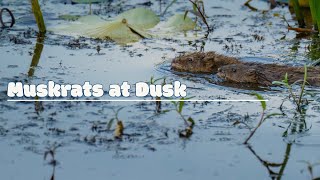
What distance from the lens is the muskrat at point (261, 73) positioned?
25.4 ft

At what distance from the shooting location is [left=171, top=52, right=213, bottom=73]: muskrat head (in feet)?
27.3

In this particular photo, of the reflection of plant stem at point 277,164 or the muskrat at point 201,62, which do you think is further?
the muskrat at point 201,62

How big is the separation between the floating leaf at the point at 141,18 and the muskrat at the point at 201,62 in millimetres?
1601

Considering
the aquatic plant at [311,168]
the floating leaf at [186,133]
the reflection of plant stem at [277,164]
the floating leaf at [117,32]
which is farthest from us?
the floating leaf at [117,32]

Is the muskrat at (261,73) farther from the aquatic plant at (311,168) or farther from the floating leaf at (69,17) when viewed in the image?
the floating leaf at (69,17)

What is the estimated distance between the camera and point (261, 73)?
793cm

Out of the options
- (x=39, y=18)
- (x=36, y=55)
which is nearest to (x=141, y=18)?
(x=39, y=18)

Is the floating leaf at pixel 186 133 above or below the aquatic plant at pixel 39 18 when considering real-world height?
below

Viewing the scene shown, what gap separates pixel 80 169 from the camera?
16.6ft

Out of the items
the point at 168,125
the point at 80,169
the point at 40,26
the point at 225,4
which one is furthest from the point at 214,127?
the point at 225,4

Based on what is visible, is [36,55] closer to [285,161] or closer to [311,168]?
[285,161]

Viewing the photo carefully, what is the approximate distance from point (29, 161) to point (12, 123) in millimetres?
884

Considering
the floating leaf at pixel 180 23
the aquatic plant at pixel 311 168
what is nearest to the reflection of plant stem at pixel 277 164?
the aquatic plant at pixel 311 168

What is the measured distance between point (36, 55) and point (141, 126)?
2924mm
